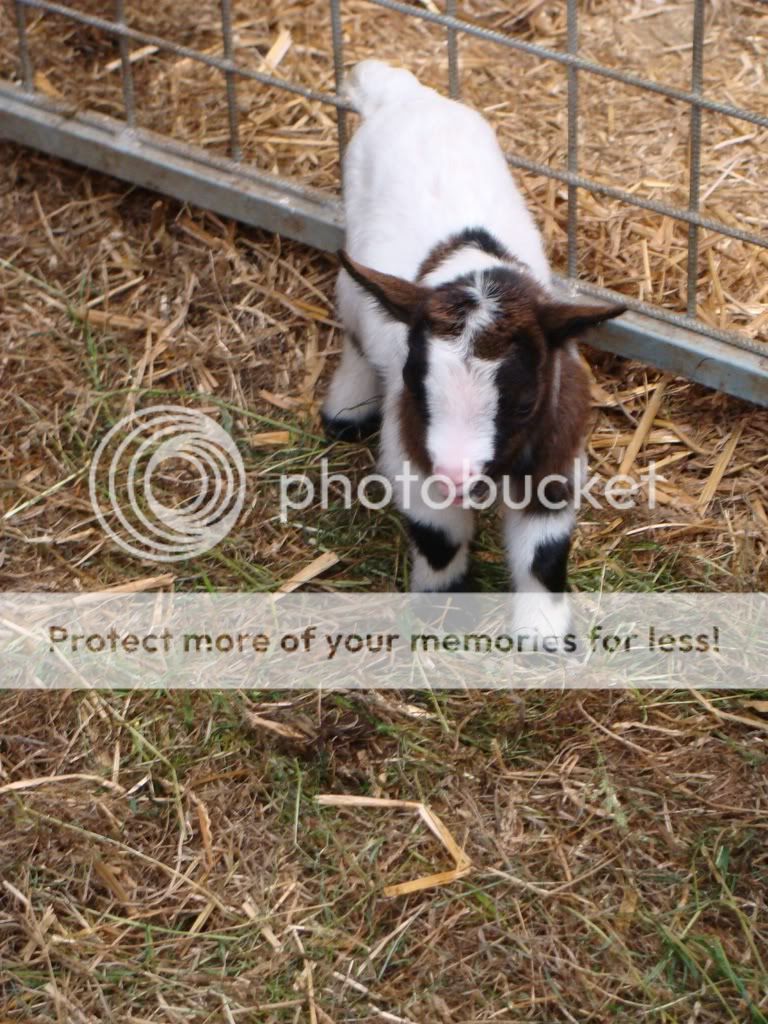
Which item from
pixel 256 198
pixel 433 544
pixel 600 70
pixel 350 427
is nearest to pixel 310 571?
pixel 433 544

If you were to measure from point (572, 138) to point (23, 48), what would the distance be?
2.32m

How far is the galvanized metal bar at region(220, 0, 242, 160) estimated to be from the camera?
5898 millimetres

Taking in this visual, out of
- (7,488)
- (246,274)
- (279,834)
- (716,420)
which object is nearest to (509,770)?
(279,834)

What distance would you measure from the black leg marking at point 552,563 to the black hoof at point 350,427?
98 cm

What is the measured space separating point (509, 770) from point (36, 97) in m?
3.53

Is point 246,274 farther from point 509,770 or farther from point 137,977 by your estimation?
point 137,977

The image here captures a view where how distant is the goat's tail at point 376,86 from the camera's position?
5.43 meters

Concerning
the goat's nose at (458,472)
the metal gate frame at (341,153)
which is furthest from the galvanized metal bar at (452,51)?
the goat's nose at (458,472)

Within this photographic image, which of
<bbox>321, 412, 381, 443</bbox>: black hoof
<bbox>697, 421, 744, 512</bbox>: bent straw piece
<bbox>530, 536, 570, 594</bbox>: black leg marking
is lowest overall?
<bbox>697, 421, 744, 512</bbox>: bent straw piece

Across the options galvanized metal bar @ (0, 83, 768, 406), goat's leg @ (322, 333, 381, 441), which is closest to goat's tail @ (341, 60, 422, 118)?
galvanized metal bar @ (0, 83, 768, 406)

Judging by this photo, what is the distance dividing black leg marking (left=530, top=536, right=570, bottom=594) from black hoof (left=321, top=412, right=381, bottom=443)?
0.98 metres

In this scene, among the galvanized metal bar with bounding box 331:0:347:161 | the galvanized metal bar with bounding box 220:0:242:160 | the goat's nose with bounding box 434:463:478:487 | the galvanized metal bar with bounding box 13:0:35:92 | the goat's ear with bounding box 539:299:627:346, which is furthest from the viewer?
the galvanized metal bar with bounding box 13:0:35:92

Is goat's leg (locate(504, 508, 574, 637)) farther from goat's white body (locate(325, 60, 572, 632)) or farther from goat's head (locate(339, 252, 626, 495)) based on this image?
goat's head (locate(339, 252, 626, 495))

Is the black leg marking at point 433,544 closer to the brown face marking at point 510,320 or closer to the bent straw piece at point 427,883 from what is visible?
the brown face marking at point 510,320
